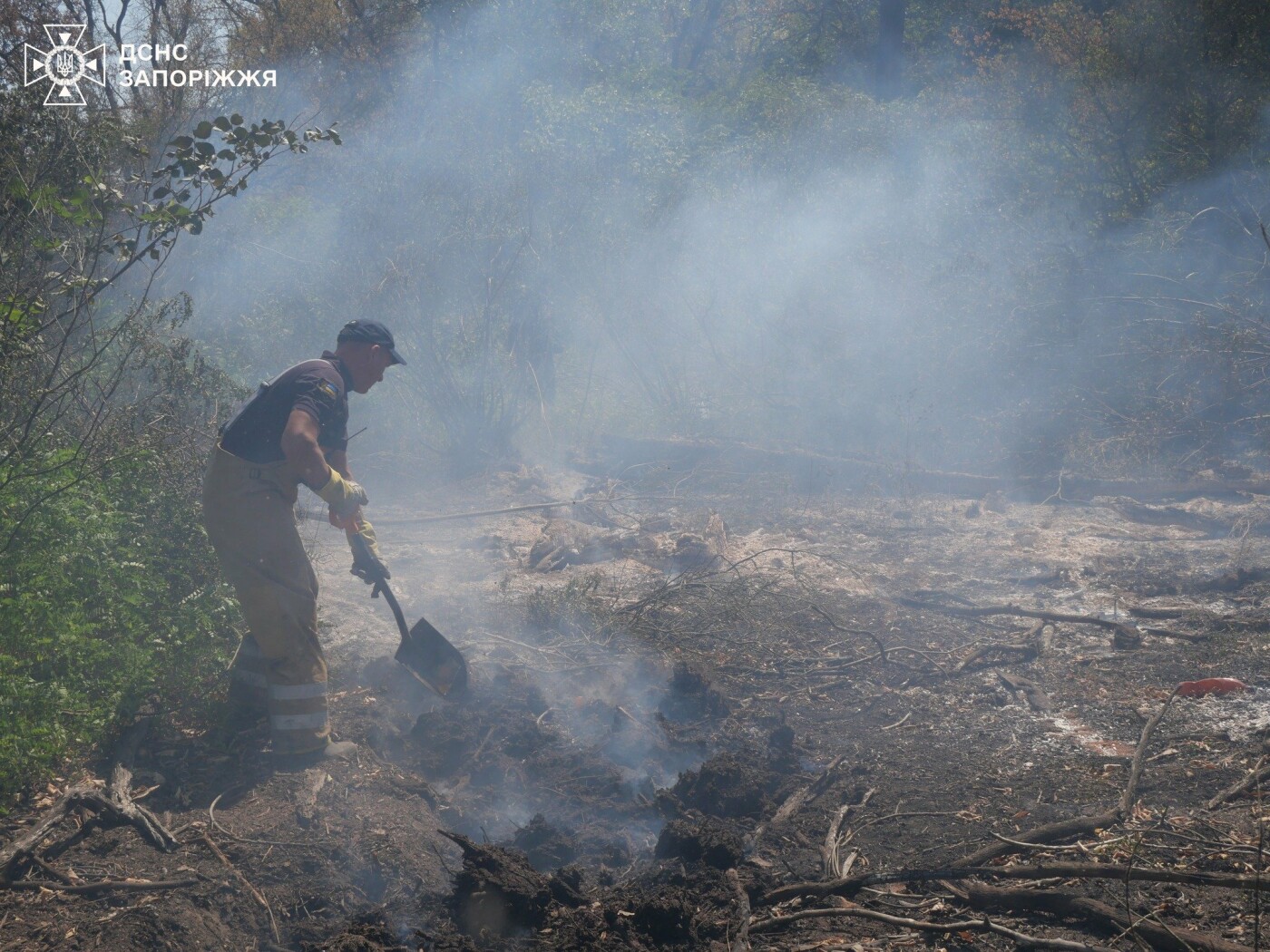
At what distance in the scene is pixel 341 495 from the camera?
4469 millimetres

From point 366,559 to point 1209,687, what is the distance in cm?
453

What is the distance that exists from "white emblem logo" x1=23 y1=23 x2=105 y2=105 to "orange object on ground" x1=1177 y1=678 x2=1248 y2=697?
7164 mm

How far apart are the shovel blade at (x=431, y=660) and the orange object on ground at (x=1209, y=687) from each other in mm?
3894

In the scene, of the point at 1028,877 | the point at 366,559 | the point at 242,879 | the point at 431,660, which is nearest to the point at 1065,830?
the point at 1028,877

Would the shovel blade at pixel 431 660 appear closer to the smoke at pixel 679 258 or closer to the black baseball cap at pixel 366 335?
the black baseball cap at pixel 366 335

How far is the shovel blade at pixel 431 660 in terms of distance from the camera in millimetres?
5051

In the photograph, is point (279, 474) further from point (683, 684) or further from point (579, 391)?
point (579, 391)

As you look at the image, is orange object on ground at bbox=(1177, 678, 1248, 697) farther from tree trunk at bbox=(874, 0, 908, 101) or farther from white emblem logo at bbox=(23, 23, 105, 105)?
tree trunk at bbox=(874, 0, 908, 101)

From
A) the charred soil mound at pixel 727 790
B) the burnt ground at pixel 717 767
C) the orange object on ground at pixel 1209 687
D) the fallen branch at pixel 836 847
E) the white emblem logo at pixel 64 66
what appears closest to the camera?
the burnt ground at pixel 717 767

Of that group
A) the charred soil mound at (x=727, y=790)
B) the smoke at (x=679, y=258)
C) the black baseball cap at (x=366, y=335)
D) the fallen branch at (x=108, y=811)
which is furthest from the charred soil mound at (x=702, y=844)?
the smoke at (x=679, y=258)

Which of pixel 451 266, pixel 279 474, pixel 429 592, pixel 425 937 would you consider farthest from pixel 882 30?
pixel 425 937

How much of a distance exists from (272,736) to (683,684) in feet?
7.20

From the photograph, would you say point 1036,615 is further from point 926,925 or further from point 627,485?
point 627,485

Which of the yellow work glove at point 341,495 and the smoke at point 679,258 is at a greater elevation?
the smoke at point 679,258
